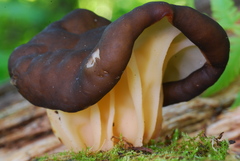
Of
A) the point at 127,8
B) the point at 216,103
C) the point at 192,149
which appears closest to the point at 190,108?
the point at 216,103

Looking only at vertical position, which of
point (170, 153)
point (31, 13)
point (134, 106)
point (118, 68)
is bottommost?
point (170, 153)

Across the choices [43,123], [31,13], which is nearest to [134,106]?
[43,123]

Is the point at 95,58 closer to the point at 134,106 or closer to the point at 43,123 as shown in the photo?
the point at 134,106

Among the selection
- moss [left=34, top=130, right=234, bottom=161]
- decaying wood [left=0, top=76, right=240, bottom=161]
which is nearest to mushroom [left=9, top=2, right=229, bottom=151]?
moss [left=34, top=130, right=234, bottom=161]

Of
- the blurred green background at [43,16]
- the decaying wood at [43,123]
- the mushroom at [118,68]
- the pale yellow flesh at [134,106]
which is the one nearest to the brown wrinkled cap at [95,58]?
the mushroom at [118,68]

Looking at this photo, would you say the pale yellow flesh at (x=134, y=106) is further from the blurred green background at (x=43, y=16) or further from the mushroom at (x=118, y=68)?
the blurred green background at (x=43, y=16)

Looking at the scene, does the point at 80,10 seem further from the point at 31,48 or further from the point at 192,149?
the point at 192,149
